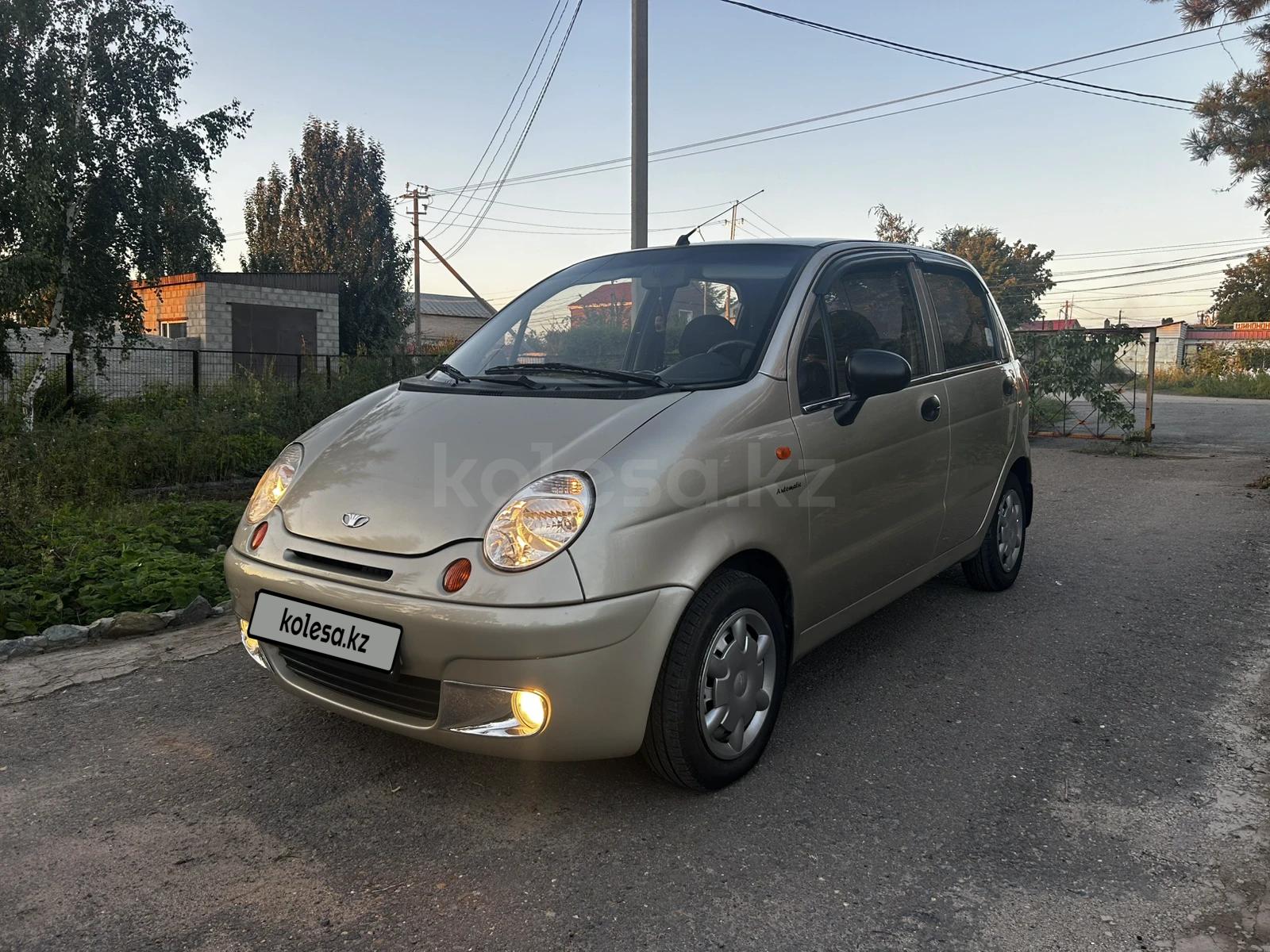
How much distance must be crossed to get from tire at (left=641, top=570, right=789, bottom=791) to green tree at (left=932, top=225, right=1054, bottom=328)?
49905 mm

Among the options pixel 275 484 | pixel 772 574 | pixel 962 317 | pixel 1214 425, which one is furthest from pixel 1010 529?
pixel 1214 425

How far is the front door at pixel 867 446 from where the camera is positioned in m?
3.35

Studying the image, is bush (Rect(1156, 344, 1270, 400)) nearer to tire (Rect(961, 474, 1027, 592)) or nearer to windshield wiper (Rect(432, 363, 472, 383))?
tire (Rect(961, 474, 1027, 592))

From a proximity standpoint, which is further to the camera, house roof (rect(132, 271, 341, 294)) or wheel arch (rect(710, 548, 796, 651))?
house roof (rect(132, 271, 341, 294))

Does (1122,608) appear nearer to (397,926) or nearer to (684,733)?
(684,733)

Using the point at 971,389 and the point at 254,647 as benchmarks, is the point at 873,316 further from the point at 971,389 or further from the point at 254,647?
the point at 254,647

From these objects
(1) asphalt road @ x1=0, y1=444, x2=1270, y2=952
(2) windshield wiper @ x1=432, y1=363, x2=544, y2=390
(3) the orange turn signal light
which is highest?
(2) windshield wiper @ x1=432, y1=363, x2=544, y2=390

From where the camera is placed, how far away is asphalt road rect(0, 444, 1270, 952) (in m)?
2.30

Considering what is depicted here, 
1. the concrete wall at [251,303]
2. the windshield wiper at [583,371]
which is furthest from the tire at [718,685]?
the concrete wall at [251,303]

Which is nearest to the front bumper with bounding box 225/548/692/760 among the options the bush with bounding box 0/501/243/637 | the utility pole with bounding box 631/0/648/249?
the bush with bounding box 0/501/243/637

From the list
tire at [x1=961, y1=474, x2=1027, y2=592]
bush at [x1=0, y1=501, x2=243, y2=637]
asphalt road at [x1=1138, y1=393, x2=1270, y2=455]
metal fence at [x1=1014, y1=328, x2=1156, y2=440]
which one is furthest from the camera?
asphalt road at [x1=1138, y1=393, x2=1270, y2=455]

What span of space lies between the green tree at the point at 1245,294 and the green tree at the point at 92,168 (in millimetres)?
51556

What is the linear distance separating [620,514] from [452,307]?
62.8 metres

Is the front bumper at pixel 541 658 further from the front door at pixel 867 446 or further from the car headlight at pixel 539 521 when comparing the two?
the front door at pixel 867 446
